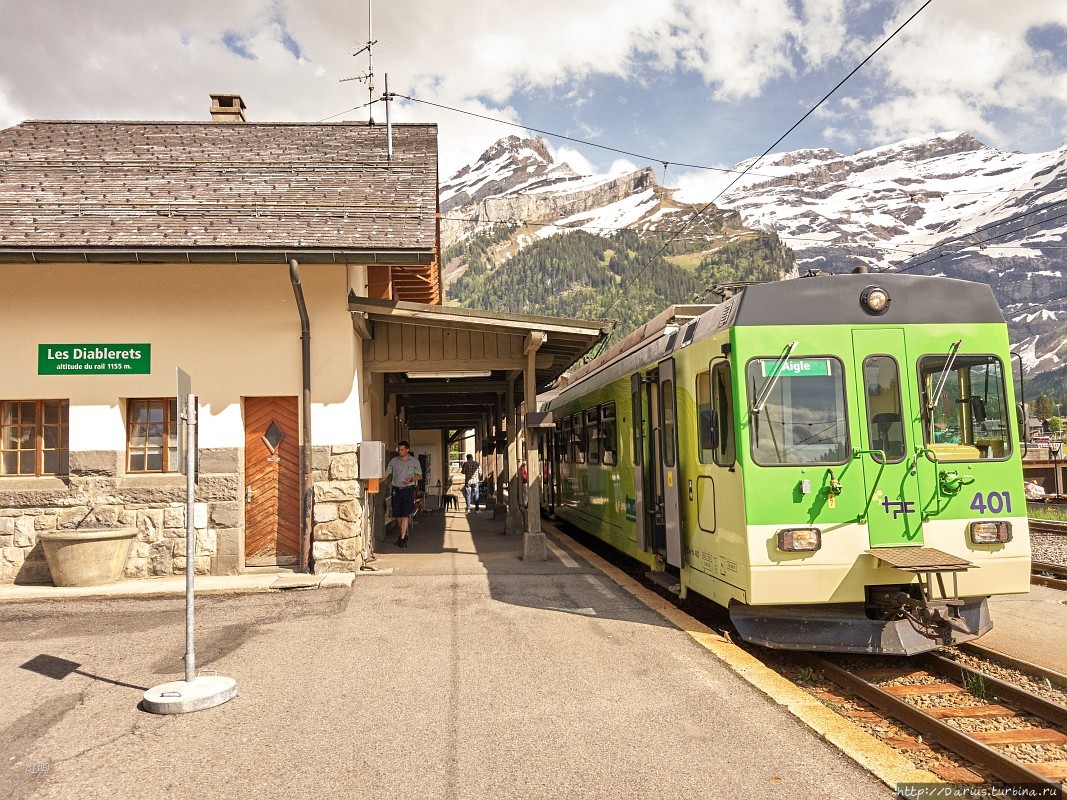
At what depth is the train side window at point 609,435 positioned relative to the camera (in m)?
10.7

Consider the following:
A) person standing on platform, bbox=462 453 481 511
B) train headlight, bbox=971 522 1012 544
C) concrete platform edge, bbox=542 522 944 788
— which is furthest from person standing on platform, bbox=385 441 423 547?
person standing on platform, bbox=462 453 481 511

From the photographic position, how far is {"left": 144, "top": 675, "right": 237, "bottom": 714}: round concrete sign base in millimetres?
5234

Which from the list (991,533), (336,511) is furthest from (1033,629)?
(336,511)

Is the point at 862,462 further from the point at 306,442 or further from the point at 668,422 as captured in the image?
the point at 306,442

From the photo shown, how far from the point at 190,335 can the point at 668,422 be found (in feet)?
19.8

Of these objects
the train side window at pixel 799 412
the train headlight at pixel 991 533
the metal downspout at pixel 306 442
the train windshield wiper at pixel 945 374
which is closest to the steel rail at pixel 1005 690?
the train headlight at pixel 991 533

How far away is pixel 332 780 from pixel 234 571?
6.48 metres

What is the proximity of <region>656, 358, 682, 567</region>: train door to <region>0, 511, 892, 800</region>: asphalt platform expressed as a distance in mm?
714

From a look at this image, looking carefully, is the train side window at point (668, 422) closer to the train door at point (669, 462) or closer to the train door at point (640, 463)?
the train door at point (669, 462)

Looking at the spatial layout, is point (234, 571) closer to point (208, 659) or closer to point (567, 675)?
point (208, 659)

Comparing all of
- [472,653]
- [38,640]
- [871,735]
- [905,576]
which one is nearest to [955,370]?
[905,576]

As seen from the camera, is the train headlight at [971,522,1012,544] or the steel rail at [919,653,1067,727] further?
the train headlight at [971,522,1012,544]

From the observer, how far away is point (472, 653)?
657 centimetres

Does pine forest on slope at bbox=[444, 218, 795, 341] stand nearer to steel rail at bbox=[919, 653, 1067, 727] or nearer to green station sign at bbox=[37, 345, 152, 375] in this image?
green station sign at bbox=[37, 345, 152, 375]
